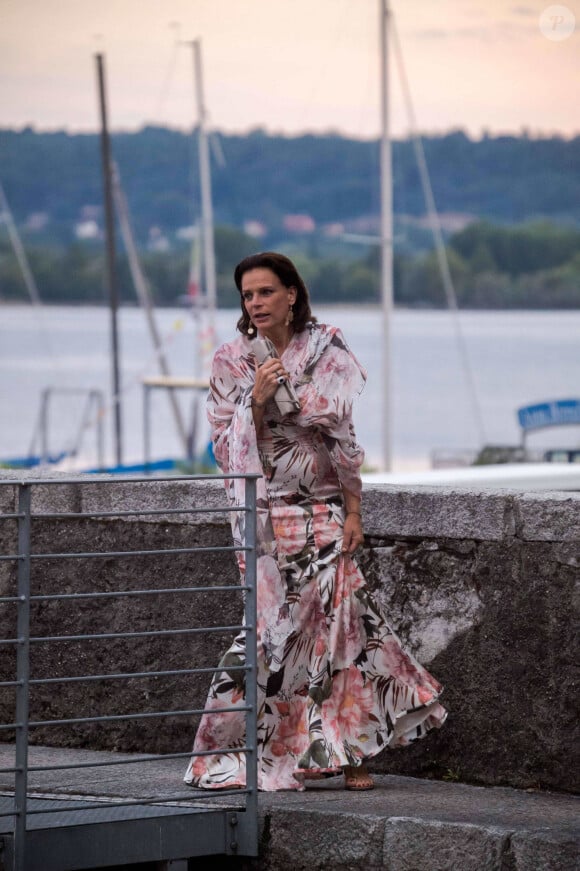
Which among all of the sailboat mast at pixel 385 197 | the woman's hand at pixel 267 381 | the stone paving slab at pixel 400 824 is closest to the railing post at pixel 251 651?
Answer: the stone paving slab at pixel 400 824

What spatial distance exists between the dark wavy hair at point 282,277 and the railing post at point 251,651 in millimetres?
598

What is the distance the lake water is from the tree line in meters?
1.76

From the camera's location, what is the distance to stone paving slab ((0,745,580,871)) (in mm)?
4598

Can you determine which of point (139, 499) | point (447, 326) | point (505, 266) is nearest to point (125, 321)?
point (447, 326)

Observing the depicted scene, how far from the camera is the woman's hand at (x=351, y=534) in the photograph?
5039 mm

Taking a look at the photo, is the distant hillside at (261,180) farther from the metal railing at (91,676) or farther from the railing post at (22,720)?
the railing post at (22,720)

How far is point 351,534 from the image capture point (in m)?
5.04

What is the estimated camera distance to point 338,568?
502 centimetres

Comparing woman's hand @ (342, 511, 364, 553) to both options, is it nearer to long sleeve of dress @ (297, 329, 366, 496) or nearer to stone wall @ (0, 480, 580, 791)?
long sleeve of dress @ (297, 329, 366, 496)

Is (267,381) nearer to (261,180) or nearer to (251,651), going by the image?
(251,651)

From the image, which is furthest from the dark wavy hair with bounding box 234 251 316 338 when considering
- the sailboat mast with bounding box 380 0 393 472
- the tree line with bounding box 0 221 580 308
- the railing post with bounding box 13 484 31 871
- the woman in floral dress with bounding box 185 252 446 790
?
the tree line with bounding box 0 221 580 308

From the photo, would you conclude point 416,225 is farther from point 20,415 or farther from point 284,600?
point 284,600

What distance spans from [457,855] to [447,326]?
118 metres

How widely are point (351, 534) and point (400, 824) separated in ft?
3.19
